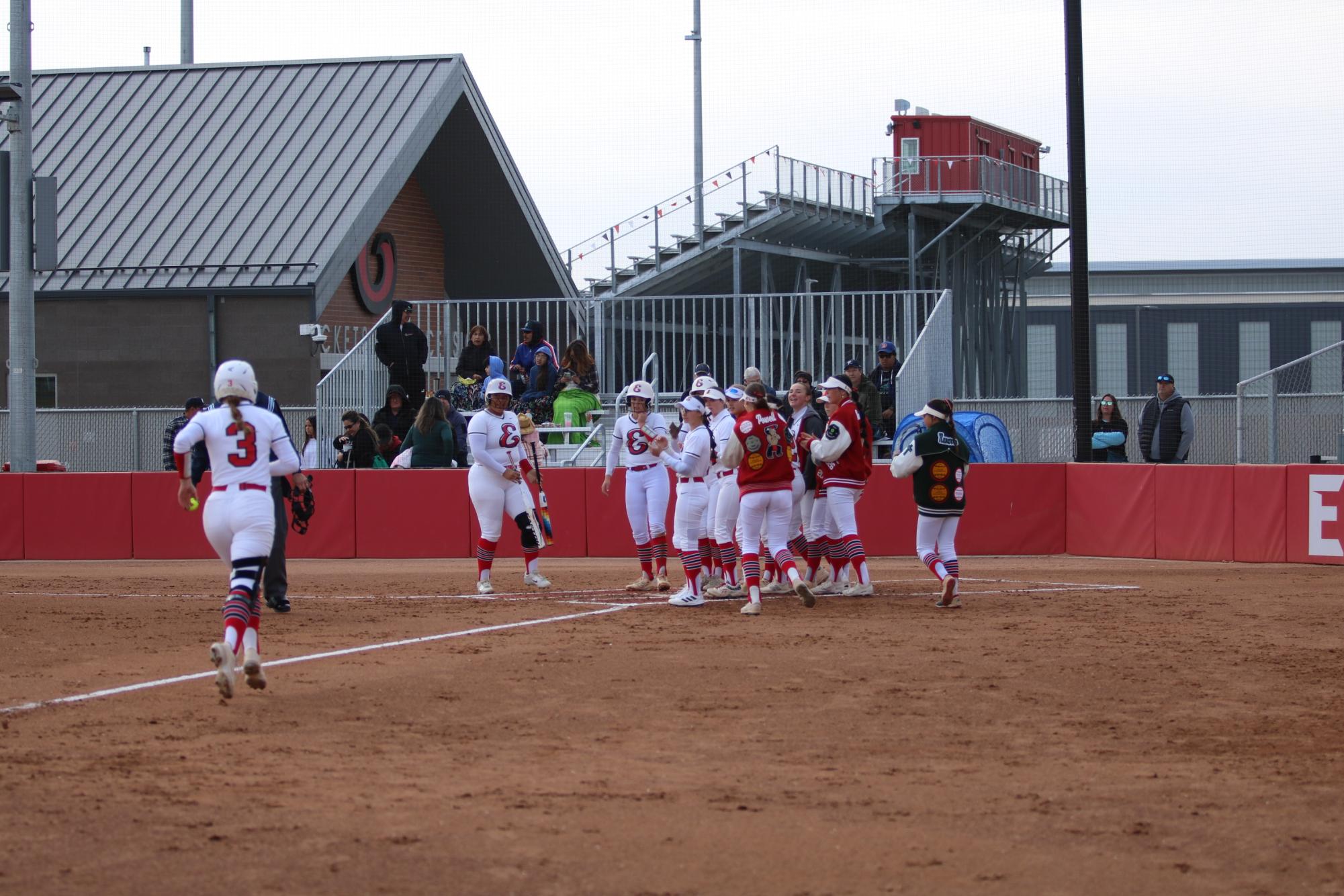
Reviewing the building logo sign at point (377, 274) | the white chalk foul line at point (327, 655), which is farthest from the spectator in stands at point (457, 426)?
the white chalk foul line at point (327, 655)

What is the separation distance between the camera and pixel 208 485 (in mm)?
21938

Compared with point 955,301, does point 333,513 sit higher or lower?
lower

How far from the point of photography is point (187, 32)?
39250 mm

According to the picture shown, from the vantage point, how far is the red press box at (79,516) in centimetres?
2186

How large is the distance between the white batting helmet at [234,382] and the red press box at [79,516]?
12.9m

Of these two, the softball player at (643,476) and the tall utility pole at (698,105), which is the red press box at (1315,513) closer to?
the softball player at (643,476)

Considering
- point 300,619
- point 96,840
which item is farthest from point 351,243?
point 96,840

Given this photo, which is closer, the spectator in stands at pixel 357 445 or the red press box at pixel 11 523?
the spectator in stands at pixel 357 445

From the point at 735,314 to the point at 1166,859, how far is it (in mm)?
19337

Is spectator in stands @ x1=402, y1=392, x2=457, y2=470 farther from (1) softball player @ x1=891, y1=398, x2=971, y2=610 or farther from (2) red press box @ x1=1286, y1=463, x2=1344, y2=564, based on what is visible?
(2) red press box @ x1=1286, y1=463, x2=1344, y2=564

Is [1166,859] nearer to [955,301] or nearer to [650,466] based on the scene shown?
[650,466]

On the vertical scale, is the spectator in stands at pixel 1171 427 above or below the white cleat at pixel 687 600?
above

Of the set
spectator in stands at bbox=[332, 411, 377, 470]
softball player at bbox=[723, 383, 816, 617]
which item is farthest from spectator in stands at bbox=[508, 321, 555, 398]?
softball player at bbox=[723, 383, 816, 617]

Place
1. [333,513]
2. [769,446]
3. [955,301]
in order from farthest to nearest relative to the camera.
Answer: [955,301]
[333,513]
[769,446]
